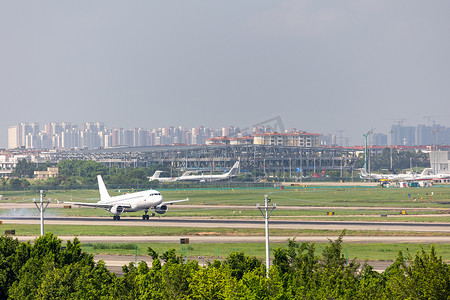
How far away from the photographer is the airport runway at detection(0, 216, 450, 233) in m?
94.8

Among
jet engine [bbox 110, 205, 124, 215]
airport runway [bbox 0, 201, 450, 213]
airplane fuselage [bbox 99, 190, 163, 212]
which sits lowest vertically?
airport runway [bbox 0, 201, 450, 213]

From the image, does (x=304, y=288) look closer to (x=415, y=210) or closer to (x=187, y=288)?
(x=187, y=288)

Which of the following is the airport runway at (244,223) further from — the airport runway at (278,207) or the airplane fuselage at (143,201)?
the airport runway at (278,207)

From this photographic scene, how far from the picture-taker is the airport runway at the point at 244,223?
94.8 m

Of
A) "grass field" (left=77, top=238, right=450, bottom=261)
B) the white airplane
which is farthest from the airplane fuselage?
"grass field" (left=77, top=238, right=450, bottom=261)

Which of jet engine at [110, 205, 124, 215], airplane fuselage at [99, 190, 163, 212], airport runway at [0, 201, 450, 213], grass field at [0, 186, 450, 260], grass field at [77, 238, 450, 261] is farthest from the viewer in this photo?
airport runway at [0, 201, 450, 213]

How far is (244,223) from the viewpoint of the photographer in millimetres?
104500

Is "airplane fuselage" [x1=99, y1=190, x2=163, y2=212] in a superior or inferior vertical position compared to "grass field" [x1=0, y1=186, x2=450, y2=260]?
superior

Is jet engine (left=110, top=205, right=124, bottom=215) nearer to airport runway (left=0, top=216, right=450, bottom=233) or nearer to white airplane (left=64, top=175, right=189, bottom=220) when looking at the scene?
white airplane (left=64, top=175, right=189, bottom=220)

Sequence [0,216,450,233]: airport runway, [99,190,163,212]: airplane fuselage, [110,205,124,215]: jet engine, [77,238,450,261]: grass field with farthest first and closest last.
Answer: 1. [110,205,124,215]: jet engine
2. [99,190,163,212]: airplane fuselage
3. [0,216,450,233]: airport runway
4. [77,238,450,261]: grass field

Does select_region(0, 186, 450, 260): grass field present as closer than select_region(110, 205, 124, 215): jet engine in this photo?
Yes

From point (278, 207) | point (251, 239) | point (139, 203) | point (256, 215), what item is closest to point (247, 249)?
point (251, 239)

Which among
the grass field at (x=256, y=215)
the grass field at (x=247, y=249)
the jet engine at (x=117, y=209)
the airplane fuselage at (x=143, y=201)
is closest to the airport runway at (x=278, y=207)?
the grass field at (x=256, y=215)

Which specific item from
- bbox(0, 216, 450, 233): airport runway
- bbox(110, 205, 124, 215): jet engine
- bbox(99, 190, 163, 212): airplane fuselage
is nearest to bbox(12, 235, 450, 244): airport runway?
bbox(0, 216, 450, 233): airport runway
